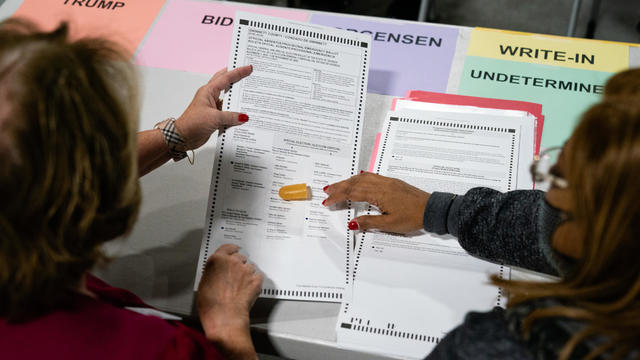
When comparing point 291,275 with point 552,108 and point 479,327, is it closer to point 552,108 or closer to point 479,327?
point 479,327

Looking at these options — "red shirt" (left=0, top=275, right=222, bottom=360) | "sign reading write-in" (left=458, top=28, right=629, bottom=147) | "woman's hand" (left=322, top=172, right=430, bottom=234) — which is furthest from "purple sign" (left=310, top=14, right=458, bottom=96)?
"red shirt" (left=0, top=275, right=222, bottom=360)

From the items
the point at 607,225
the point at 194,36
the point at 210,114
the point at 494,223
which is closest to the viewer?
the point at 607,225

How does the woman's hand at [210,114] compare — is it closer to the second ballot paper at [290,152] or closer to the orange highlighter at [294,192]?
the second ballot paper at [290,152]

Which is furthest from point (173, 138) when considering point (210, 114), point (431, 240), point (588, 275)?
point (588, 275)

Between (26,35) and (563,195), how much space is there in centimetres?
65

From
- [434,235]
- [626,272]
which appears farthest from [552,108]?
[626,272]

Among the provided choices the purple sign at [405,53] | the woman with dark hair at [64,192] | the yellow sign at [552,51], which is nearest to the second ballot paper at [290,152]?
the purple sign at [405,53]

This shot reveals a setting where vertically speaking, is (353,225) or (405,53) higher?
(405,53)

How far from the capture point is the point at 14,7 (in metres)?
1.23

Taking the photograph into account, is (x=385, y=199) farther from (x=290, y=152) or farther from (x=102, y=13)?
(x=102, y=13)

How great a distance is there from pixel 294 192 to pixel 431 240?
10.8 inches

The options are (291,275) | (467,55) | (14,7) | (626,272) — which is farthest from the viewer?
(14,7)

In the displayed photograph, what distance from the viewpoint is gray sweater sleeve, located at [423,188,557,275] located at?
29.5 inches

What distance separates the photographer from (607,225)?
454mm
